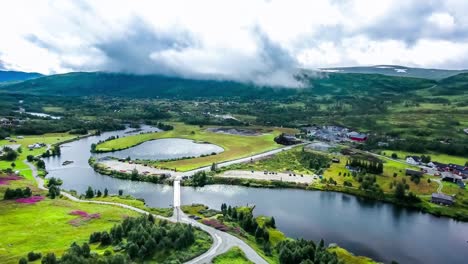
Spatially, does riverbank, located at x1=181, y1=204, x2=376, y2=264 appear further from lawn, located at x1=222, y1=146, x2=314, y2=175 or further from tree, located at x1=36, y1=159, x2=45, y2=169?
tree, located at x1=36, y1=159, x2=45, y2=169

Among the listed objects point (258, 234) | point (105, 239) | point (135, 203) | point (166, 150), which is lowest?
point (135, 203)

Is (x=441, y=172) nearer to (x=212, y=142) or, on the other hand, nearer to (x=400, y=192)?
(x=400, y=192)

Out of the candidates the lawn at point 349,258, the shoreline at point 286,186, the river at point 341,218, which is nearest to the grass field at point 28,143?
the river at point 341,218

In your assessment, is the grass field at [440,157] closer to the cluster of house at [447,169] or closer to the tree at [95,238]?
the cluster of house at [447,169]

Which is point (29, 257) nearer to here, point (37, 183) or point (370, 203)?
point (37, 183)

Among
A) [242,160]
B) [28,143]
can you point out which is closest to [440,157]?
[242,160]

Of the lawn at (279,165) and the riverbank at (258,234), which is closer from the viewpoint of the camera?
the riverbank at (258,234)

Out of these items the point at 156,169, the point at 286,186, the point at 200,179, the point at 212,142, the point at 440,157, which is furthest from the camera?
the point at 212,142
